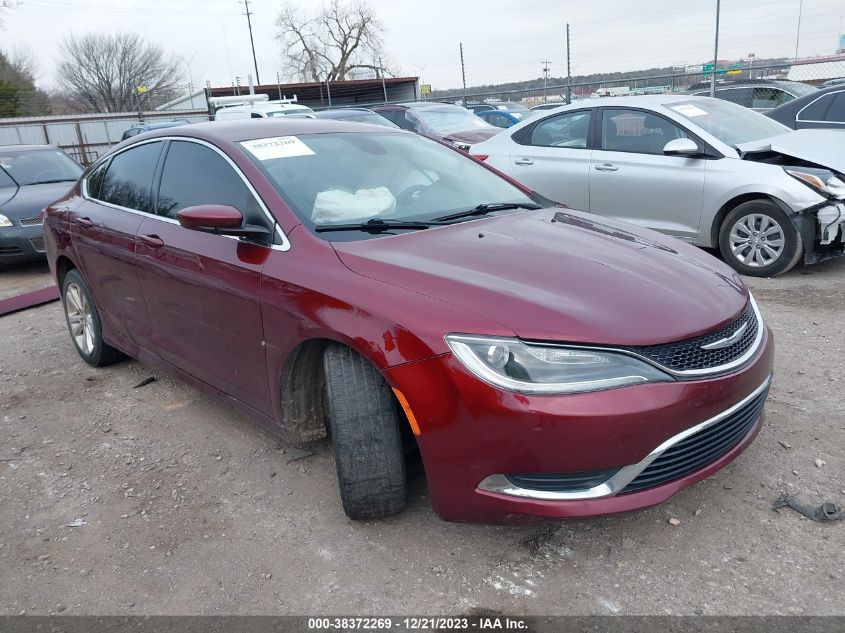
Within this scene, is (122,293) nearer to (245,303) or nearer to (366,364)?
(245,303)

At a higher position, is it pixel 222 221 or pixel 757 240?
pixel 222 221

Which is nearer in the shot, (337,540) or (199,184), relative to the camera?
(337,540)

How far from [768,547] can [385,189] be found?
7.15 ft

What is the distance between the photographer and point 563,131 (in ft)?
23.2

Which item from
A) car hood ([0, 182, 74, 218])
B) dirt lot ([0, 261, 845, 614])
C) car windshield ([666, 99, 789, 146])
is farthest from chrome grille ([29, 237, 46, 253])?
car windshield ([666, 99, 789, 146])

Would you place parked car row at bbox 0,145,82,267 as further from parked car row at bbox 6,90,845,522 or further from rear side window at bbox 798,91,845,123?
rear side window at bbox 798,91,845,123

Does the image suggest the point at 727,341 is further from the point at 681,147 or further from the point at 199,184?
the point at 681,147

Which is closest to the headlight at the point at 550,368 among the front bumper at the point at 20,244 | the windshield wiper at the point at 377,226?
the windshield wiper at the point at 377,226

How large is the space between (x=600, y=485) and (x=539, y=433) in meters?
0.30

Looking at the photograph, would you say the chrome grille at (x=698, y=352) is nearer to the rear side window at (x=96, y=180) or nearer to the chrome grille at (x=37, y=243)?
the rear side window at (x=96, y=180)

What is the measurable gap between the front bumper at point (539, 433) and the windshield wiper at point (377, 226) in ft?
2.62

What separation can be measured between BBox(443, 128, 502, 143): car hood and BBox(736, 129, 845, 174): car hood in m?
5.63

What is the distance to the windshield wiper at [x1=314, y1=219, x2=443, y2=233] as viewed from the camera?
2883mm

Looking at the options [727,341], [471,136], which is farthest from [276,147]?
[471,136]
